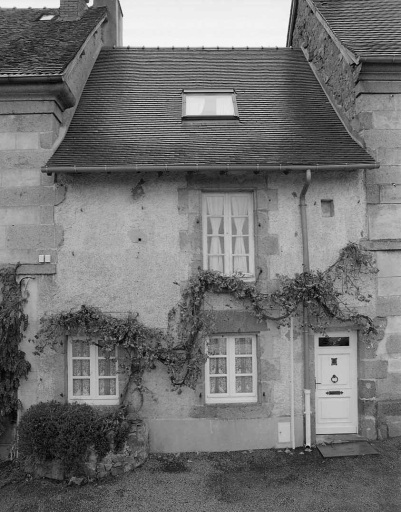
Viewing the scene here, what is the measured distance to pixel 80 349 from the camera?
7875 millimetres

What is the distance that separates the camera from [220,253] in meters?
7.99

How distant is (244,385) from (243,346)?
2.20 ft

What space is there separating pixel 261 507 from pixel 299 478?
932 millimetres

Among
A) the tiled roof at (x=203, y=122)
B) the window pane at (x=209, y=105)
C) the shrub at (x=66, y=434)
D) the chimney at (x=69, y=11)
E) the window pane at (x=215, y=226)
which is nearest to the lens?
the shrub at (x=66, y=434)

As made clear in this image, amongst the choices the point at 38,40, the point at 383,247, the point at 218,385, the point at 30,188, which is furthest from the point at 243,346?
the point at 38,40

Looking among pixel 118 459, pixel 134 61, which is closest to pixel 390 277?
pixel 118 459

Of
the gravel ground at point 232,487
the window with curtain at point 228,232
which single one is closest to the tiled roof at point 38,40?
the window with curtain at point 228,232

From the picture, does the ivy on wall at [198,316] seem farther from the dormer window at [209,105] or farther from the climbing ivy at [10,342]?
the dormer window at [209,105]

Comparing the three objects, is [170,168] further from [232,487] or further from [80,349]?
[232,487]

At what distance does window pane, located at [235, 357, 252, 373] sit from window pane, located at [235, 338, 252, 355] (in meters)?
0.11

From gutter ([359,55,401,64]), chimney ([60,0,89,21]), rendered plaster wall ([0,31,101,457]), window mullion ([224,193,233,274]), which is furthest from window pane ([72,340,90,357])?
chimney ([60,0,89,21])

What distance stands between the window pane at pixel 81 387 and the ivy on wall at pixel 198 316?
0.70 meters

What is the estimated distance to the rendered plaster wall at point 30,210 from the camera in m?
7.68

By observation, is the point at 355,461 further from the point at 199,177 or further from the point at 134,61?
the point at 134,61
